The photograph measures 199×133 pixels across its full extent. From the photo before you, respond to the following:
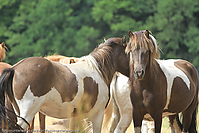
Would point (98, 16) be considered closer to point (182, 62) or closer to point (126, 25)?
point (126, 25)

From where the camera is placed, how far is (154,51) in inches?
146

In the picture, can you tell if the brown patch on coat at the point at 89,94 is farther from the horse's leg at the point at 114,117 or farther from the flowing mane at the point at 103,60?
the horse's leg at the point at 114,117

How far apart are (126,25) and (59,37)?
14.5 ft

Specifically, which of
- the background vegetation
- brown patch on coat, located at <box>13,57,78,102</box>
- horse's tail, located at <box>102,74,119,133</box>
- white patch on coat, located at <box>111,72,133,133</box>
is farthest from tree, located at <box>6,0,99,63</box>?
brown patch on coat, located at <box>13,57,78,102</box>

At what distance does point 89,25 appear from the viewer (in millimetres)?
18703

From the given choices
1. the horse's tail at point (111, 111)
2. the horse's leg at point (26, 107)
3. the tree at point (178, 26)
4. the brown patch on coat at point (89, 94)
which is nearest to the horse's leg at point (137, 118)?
the brown patch on coat at point (89, 94)

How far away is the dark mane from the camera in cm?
418

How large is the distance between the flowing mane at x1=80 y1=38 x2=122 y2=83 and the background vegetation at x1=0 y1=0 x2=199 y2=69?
39.1 feet

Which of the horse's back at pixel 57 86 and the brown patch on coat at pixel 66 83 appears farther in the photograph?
the brown patch on coat at pixel 66 83

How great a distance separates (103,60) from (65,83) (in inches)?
35.3

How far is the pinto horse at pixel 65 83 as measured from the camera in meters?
3.26

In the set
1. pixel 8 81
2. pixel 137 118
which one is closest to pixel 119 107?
pixel 137 118

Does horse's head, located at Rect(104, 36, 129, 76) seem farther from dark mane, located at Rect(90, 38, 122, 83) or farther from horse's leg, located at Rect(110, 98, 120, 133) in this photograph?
horse's leg, located at Rect(110, 98, 120, 133)

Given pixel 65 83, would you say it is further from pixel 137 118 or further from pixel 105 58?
pixel 137 118
